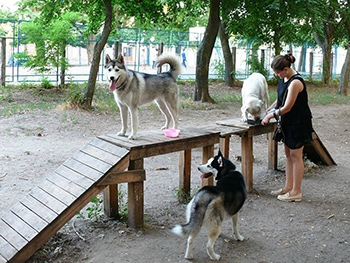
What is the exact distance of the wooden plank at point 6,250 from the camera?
4027mm

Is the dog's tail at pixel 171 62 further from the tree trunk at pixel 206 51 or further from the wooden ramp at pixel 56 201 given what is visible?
the tree trunk at pixel 206 51

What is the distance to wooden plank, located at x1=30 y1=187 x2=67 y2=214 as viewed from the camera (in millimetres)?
4383

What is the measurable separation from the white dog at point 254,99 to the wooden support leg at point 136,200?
2.49m

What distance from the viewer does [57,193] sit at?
15.3ft

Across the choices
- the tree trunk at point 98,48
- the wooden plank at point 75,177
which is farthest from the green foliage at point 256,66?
the wooden plank at point 75,177

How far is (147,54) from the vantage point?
70.7 ft

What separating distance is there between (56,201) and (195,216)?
1.52 m

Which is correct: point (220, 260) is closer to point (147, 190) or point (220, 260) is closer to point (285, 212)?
point (285, 212)

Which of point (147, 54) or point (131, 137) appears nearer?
point (131, 137)

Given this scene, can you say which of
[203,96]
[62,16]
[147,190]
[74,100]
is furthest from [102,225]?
[62,16]

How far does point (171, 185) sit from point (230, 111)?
7568 millimetres

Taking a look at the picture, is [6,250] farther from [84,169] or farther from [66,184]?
[84,169]

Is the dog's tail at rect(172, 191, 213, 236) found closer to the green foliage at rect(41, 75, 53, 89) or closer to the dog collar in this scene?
the dog collar

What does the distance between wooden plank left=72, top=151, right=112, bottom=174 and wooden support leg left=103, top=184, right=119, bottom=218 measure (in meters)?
0.48
